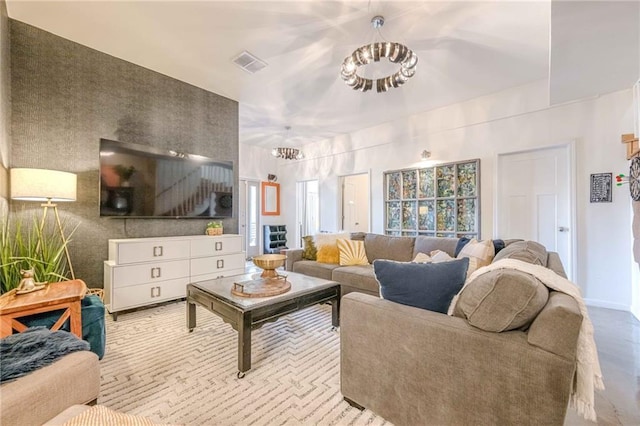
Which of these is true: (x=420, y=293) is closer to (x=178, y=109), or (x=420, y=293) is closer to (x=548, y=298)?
(x=548, y=298)

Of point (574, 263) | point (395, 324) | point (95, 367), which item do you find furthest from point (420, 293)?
point (574, 263)

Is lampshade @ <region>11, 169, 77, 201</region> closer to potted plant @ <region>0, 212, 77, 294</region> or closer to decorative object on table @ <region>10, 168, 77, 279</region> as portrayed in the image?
decorative object on table @ <region>10, 168, 77, 279</region>

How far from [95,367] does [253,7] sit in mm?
2762

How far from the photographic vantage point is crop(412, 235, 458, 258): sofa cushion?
296 cm

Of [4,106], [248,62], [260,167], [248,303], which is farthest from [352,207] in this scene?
[4,106]

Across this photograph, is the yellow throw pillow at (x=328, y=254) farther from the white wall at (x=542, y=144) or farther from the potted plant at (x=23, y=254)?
the potted plant at (x=23, y=254)

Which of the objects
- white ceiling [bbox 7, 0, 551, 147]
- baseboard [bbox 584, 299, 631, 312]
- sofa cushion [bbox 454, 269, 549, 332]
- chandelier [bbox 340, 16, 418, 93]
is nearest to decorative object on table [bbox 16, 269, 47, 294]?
white ceiling [bbox 7, 0, 551, 147]

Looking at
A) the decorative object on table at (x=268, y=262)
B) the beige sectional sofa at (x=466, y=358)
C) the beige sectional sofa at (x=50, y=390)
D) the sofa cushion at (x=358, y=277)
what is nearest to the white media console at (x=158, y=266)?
the decorative object on table at (x=268, y=262)

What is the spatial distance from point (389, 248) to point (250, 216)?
4334 millimetres

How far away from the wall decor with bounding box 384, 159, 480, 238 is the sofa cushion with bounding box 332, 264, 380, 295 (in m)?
1.96

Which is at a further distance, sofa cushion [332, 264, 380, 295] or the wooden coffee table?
sofa cushion [332, 264, 380, 295]

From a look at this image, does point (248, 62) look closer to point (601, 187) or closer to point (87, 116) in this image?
point (87, 116)

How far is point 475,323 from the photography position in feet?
3.59

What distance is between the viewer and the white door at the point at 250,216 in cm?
661
